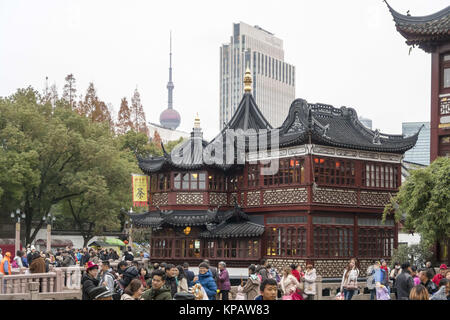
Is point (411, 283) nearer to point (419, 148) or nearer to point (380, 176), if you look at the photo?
point (380, 176)

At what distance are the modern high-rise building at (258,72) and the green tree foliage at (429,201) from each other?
148 metres

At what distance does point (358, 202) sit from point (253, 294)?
18.6 meters

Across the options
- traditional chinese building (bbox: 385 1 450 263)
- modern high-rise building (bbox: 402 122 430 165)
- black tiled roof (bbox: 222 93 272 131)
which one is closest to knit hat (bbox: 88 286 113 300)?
traditional chinese building (bbox: 385 1 450 263)

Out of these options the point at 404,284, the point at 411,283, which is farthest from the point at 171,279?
the point at 411,283

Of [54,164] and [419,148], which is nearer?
[54,164]

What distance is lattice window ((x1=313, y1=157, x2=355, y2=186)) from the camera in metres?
35.1

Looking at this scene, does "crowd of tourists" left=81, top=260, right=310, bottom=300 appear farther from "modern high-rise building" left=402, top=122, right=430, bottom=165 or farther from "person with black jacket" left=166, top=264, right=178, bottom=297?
"modern high-rise building" left=402, top=122, right=430, bottom=165

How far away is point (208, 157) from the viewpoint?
39.7m

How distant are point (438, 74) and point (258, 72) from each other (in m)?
149

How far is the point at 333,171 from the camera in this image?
35.8 m

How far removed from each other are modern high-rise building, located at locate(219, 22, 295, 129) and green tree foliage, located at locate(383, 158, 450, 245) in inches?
5841
